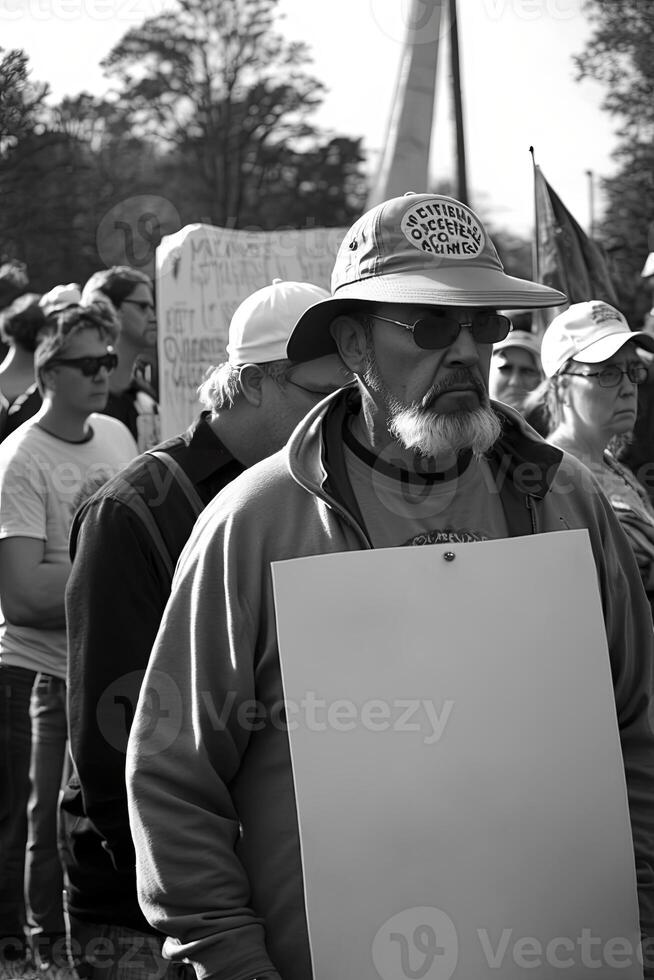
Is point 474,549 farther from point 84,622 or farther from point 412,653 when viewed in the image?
point 84,622

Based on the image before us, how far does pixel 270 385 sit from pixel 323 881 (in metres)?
1.43

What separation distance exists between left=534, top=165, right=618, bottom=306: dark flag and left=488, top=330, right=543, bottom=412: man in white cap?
533mm

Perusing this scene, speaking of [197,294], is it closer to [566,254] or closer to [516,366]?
[516,366]

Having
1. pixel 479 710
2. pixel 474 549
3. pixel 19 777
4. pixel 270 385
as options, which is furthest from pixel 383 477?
pixel 19 777

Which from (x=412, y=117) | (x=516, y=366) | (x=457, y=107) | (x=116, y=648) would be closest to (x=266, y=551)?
(x=116, y=648)

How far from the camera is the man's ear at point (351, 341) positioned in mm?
2162

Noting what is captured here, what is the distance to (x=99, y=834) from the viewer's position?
2527mm

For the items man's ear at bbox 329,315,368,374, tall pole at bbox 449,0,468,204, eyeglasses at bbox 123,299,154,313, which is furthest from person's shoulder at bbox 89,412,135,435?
tall pole at bbox 449,0,468,204

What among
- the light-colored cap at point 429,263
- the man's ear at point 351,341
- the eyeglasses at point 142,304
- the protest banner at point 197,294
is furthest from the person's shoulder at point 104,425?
the light-colored cap at point 429,263

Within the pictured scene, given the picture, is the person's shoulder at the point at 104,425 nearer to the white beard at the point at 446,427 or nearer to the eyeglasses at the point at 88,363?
the eyeglasses at the point at 88,363

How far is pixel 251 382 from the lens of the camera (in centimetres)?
294

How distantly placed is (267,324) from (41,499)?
1307mm

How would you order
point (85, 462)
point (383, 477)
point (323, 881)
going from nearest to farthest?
point (323, 881) → point (383, 477) → point (85, 462)

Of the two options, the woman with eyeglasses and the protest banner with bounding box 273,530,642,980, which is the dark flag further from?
the protest banner with bounding box 273,530,642,980
